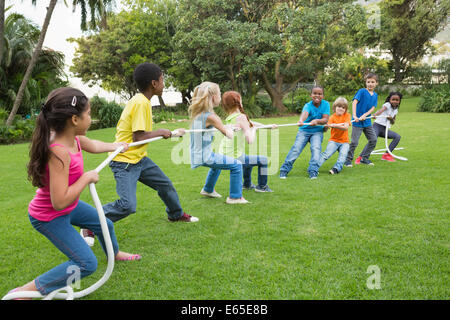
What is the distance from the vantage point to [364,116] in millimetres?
7520

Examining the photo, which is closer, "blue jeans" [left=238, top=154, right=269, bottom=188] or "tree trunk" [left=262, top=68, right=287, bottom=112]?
"blue jeans" [left=238, top=154, right=269, bottom=188]

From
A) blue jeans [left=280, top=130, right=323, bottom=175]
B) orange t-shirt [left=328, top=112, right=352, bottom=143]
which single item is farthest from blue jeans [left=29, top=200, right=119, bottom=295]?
orange t-shirt [left=328, top=112, right=352, bottom=143]

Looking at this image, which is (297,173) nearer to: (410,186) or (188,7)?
(410,186)

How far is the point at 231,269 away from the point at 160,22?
27.2 metres

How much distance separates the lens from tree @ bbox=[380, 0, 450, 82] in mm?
28438

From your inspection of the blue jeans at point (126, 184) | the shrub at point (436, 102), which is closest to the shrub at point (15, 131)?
the blue jeans at point (126, 184)

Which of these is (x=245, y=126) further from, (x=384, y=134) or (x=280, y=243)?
(x=384, y=134)

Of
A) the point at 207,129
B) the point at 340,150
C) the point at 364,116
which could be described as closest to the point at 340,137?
the point at 340,150

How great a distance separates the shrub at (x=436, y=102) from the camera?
2095 centimetres

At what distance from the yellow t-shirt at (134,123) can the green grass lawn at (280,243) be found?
0.91 meters

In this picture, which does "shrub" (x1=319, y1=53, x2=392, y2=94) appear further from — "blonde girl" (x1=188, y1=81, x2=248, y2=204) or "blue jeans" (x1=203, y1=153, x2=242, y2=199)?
"blonde girl" (x1=188, y1=81, x2=248, y2=204)

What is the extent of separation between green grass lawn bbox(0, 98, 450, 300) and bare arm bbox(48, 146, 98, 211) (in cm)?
88

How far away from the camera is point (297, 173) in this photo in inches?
281
